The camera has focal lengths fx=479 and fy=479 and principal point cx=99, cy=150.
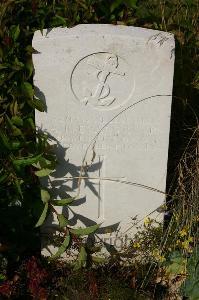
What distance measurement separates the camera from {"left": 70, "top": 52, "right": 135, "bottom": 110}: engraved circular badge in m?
2.56

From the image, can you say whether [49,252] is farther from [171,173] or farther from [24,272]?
[171,173]

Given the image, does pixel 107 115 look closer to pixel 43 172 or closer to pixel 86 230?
pixel 43 172

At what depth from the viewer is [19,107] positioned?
273cm

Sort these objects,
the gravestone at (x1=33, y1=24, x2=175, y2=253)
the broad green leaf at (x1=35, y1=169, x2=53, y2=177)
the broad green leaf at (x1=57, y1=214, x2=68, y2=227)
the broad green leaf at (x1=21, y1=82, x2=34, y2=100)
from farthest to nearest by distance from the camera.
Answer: the broad green leaf at (x1=57, y1=214, x2=68, y2=227), the broad green leaf at (x1=35, y1=169, x2=53, y2=177), the broad green leaf at (x1=21, y1=82, x2=34, y2=100), the gravestone at (x1=33, y1=24, x2=175, y2=253)

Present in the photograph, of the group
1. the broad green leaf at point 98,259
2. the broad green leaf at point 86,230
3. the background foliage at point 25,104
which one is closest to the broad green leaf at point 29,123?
the background foliage at point 25,104

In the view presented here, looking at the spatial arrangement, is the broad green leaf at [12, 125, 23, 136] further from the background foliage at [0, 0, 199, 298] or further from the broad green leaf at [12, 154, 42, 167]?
the broad green leaf at [12, 154, 42, 167]

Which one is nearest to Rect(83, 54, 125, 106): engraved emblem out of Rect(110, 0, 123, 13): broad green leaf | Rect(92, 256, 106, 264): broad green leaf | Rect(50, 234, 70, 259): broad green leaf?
Rect(110, 0, 123, 13): broad green leaf

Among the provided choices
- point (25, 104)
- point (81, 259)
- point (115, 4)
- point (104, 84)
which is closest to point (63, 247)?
point (81, 259)

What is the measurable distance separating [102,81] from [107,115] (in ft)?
0.67

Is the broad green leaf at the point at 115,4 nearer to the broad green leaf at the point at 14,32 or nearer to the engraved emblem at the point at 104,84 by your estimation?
the engraved emblem at the point at 104,84

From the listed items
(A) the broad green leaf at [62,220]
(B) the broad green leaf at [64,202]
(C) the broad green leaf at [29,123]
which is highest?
(C) the broad green leaf at [29,123]

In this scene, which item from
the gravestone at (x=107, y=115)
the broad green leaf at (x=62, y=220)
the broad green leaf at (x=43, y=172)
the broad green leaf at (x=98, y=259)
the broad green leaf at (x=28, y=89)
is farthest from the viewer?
Result: the broad green leaf at (x=98, y=259)

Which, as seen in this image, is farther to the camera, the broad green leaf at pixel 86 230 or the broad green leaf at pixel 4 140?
the broad green leaf at pixel 86 230

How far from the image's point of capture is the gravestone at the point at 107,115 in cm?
252
